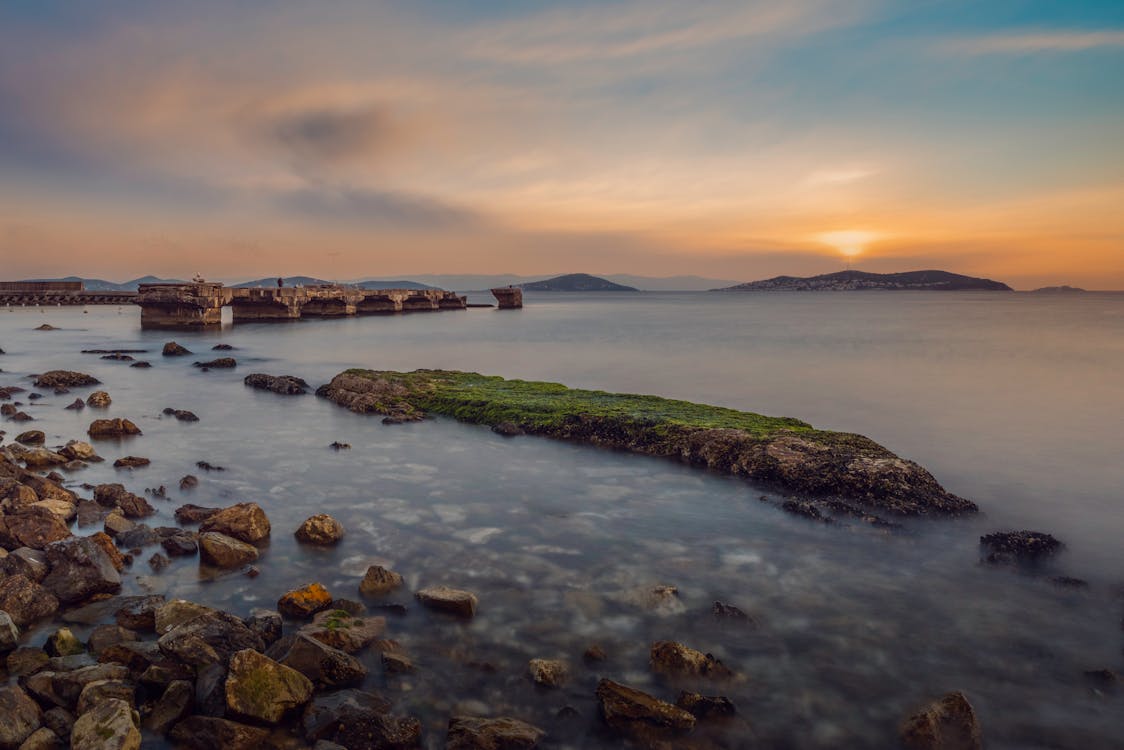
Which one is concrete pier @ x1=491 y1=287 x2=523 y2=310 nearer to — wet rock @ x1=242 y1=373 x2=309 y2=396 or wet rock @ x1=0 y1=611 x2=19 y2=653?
wet rock @ x1=242 y1=373 x2=309 y2=396

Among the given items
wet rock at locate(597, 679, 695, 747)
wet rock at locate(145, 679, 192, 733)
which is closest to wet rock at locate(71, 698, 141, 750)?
wet rock at locate(145, 679, 192, 733)

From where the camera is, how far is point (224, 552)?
26.3 ft

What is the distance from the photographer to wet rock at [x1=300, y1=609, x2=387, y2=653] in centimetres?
615

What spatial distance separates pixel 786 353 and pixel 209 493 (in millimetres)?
36937

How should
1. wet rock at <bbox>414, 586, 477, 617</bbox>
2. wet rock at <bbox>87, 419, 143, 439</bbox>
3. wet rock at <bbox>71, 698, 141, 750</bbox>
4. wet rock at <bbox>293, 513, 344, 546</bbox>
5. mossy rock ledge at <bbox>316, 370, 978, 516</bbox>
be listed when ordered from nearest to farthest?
wet rock at <bbox>71, 698, 141, 750</bbox> < wet rock at <bbox>414, 586, 477, 617</bbox> < wet rock at <bbox>293, 513, 344, 546</bbox> < mossy rock ledge at <bbox>316, 370, 978, 516</bbox> < wet rock at <bbox>87, 419, 143, 439</bbox>

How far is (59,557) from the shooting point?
726cm

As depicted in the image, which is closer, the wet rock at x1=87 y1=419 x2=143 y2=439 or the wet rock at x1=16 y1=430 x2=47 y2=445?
the wet rock at x1=16 y1=430 x2=47 y2=445

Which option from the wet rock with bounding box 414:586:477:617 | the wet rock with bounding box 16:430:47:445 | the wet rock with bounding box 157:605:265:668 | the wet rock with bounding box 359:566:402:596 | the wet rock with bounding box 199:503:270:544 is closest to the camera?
the wet rock with bounding box 157:605:265:668

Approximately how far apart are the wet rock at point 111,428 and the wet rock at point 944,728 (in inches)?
641

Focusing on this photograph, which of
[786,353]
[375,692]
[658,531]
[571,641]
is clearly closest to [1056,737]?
[571,641]

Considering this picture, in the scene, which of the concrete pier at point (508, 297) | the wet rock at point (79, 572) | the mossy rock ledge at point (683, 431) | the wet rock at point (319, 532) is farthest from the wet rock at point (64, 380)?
the concrete pier at point (508, 297)

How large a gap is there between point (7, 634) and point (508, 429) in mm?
10590

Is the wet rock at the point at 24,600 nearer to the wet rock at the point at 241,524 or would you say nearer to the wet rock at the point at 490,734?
the wet rock at the point at 241,524

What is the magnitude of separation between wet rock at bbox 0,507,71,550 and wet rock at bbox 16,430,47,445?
6883mm
